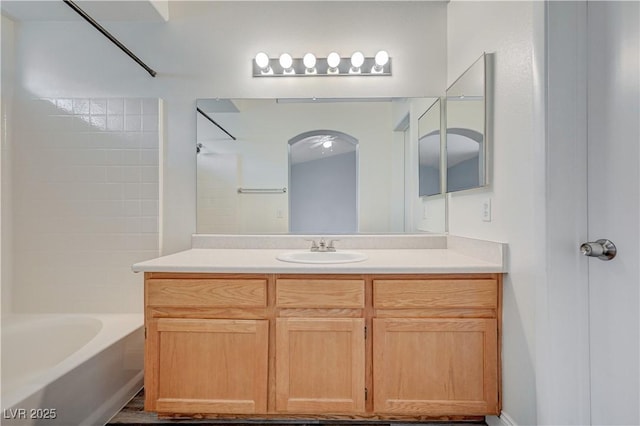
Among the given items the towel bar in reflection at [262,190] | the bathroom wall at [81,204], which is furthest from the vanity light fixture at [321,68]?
the bathroom wall at [81,204]

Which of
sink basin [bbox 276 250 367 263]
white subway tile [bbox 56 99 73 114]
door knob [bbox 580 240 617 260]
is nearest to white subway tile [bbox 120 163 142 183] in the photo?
white subway tile [bbox 56 99 73 114]

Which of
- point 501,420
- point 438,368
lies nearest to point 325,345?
point 438,368

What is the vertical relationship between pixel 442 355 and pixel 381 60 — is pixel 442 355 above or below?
below

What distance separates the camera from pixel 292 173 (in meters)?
2.25

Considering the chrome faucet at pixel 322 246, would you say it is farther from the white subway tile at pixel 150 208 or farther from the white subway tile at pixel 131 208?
the white subway tile at pixel 131 208

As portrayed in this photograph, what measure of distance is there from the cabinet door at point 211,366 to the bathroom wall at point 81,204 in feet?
2.66

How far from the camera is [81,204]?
2.23 meters

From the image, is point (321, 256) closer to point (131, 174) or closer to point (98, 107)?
point (131, 174)

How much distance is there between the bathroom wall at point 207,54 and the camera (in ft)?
7.26

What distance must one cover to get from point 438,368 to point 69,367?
1655 mm

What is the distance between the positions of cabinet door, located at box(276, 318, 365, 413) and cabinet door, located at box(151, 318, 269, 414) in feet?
0.32

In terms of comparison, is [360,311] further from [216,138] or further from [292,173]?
[216,138]

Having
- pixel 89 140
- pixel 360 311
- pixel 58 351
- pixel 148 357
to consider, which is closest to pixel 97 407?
pixel 148 357

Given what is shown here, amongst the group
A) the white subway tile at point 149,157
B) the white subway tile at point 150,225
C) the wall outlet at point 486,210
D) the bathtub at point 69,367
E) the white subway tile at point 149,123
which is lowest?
the bathtub at point 69,367
